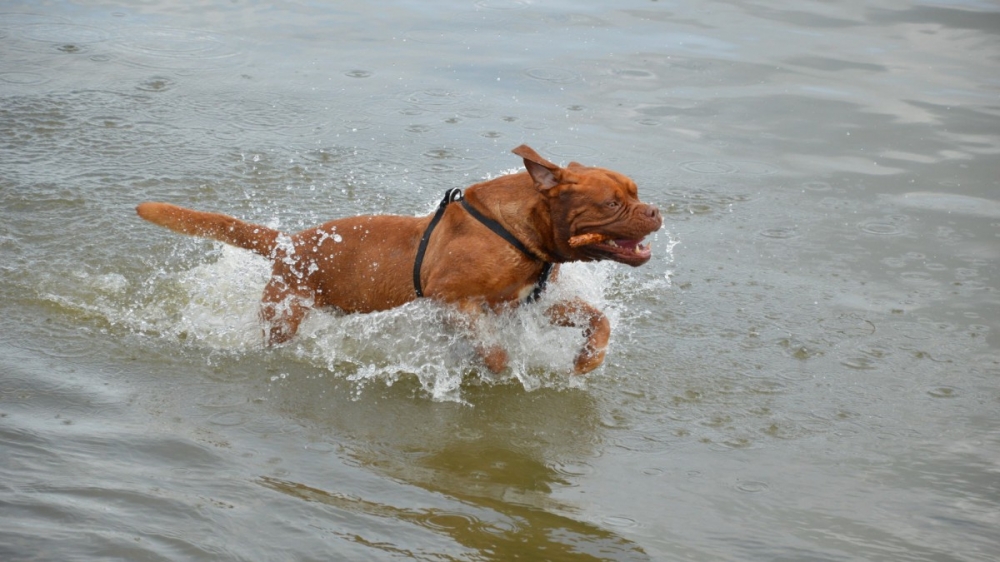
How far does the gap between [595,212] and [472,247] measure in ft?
2.42

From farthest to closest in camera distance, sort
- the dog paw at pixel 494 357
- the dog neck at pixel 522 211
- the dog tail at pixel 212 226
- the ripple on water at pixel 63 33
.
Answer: the ripple on water at pixel 63 33 → the dog tail at pixel 212 226 → the dog paw at pixel 494 357 → the dog neck at pixel 522 211

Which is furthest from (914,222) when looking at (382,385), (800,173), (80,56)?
(80,56)

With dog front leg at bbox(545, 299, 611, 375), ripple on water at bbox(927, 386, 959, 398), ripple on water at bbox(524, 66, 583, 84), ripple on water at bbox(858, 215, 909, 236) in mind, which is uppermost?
ripple on water at bbox(524, 66, 583, 84)

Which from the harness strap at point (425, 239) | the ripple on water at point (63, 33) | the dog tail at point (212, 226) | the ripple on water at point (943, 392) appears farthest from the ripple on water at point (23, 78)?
the ripple on water at point (943, 392)

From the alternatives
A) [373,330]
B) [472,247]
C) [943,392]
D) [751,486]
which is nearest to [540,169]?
[472,247]

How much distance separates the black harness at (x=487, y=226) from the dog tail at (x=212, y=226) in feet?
3.36

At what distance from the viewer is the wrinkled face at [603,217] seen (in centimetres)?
548

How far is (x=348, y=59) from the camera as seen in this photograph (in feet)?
42.8

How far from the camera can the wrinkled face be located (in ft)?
18.0

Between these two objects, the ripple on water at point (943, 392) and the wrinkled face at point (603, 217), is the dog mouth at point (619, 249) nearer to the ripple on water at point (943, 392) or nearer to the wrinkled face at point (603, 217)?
the wrinkled face at point (603, 217)

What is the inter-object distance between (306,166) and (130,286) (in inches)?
102

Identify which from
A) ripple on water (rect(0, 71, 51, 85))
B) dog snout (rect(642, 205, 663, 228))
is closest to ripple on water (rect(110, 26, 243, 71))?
ripple on water (rect(0, 71, 51, 85))

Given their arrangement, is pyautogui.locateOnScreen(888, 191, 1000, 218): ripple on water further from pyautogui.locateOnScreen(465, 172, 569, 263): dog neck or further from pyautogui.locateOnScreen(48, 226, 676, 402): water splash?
pyautogui.locateOnScreen(465, 172, 569, 263): dog neck

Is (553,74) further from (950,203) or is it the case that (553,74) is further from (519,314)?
(519,314)
